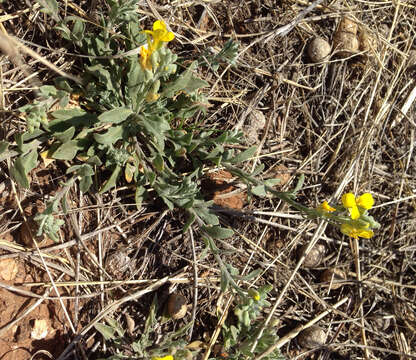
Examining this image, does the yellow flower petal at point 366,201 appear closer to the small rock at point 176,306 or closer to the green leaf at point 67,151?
the small rock at point 176,306

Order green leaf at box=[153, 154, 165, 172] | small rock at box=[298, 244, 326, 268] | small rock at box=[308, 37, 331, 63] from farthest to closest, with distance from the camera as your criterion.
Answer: small rock at box=[308, 37, 331, 63] → small rock at box=[298, 244, 326, 268] → green leaf at box=[153, 154, 165, 172]

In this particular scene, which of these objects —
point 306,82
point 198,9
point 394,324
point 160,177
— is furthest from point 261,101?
point 394,324

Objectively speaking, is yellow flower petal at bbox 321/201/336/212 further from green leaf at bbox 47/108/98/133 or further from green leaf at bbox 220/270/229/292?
green leaf at bbox 47/108/98/133

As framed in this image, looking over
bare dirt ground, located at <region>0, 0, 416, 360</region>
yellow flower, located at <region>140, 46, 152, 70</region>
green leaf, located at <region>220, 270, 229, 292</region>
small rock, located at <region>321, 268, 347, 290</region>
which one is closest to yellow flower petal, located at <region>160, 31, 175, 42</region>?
yellow flower, located at <region>140, 46, 152, 70</region>

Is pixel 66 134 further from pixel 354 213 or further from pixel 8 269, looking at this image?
pixel 354 213

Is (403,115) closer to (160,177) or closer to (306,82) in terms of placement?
(306,82)

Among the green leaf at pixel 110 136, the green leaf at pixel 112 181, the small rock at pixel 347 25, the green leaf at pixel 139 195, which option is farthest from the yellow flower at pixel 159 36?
the small rock at pixel 347 25
